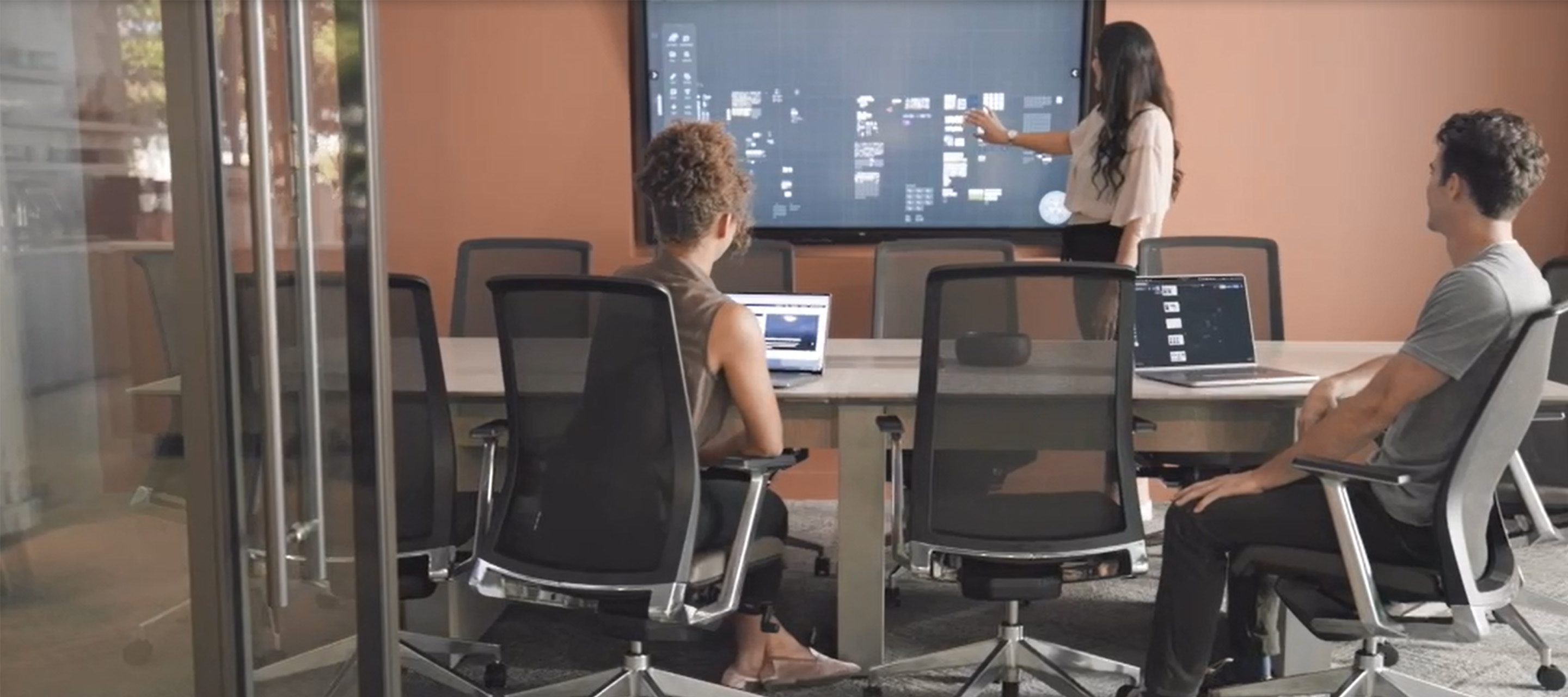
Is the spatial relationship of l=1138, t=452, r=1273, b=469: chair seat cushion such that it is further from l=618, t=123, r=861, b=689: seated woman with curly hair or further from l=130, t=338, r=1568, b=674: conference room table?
l=618, t=123, r=861, b=689: seated woman with curly hair

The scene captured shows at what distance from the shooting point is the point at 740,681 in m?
2.97

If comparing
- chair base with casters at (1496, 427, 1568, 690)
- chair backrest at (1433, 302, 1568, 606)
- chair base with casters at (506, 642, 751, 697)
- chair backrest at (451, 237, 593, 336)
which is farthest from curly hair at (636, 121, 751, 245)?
chair base with casters at (1496, 427, 1568, 690)

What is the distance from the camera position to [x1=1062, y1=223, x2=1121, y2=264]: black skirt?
4008mm

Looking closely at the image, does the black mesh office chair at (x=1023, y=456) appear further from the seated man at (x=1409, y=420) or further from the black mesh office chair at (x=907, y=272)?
the black mesh office chair at (x=907, y=272)

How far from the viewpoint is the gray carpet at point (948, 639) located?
9.91ft

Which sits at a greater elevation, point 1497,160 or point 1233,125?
point 1233,125

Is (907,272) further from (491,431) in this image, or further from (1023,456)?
(491,431)

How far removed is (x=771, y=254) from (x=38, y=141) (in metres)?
2.46

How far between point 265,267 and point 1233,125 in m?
3.81

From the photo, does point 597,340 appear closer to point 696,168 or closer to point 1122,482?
point 696,168

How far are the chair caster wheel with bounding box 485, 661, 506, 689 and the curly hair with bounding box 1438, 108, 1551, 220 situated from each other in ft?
7.21

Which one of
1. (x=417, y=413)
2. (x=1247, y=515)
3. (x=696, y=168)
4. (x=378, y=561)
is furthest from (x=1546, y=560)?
(x=378, y=561)

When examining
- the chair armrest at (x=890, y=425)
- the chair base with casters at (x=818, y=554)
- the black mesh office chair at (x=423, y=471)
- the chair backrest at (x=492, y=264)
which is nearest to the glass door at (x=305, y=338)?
the black mesh office chair at (x=423, y=471)

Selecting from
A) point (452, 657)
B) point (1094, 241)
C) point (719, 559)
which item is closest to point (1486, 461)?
point (719, 559)
